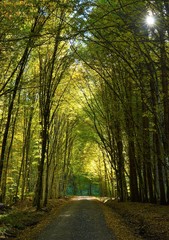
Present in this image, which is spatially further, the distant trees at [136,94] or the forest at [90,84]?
the distant trees at [136,94]

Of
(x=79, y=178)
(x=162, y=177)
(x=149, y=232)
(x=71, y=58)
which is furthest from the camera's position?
(x=79, y=178)

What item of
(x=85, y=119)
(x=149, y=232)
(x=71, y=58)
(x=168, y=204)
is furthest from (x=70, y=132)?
(x=149, y=232)

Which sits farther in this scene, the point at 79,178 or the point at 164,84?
the point at 79,178

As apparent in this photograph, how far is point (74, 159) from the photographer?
140ft

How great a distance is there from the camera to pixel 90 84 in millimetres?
21875

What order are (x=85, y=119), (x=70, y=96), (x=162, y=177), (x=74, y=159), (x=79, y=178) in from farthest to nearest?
(x=79, y=178), (x=74, y=159), (x=85, y=119), (x=70, y=96), (x=162, y=177)

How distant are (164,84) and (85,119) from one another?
1825cm

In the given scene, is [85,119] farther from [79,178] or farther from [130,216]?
[79,178]

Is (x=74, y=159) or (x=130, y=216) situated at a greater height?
(x=74, y=159)

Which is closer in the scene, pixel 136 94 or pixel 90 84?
pixel 136 94

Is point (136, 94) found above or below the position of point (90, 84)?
below

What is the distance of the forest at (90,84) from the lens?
23.5ft

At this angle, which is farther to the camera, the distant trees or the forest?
the distant trees

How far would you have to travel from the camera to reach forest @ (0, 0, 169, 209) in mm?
7156
